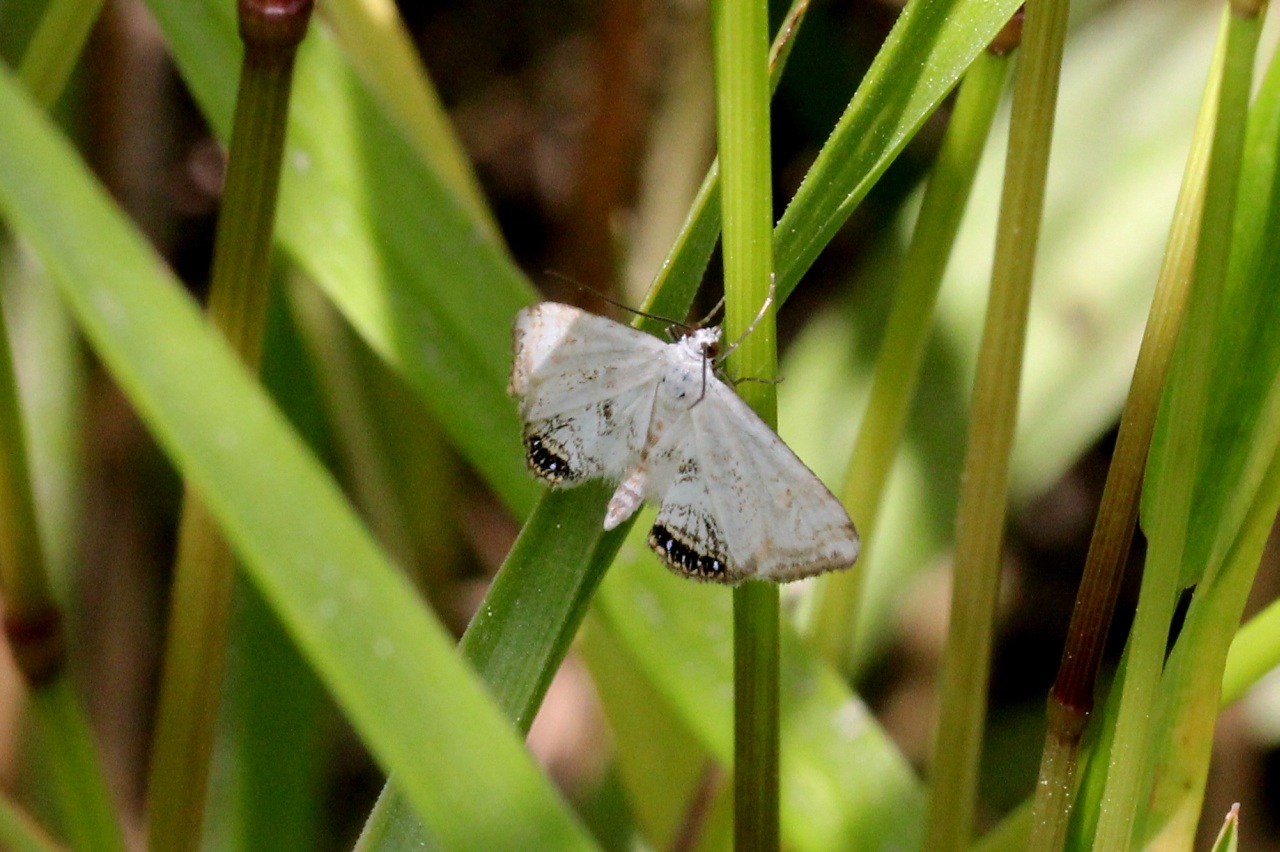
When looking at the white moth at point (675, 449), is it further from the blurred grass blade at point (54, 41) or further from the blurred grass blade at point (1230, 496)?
the blurred grass blade at point (54, 41)

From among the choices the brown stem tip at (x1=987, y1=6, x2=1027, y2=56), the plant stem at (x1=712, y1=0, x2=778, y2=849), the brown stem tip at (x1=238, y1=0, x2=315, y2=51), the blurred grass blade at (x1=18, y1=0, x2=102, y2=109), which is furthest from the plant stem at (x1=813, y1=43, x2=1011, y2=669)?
the blurred grass blade at (x1=18, y1=0, x2=102, y2=109)

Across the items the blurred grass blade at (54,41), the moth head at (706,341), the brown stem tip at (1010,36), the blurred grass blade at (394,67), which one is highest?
the blurred grass blade at (54,41)

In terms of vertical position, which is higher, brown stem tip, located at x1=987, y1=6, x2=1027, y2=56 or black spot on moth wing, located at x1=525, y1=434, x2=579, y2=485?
brown stem tip, located at x1=987, y1=6, x2=1027, y2=56

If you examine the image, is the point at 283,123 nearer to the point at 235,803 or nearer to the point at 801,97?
the point at 235,803

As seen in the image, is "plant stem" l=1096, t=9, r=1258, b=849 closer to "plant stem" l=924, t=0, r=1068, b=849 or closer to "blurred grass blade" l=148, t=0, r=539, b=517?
"plant stem" l=924, t=0, r=1068, b=849

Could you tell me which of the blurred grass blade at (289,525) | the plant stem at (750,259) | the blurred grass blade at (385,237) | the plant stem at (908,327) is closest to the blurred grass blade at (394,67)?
the blurred grass blade at (385,237)

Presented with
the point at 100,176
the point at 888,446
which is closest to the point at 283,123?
the point at 888,446
